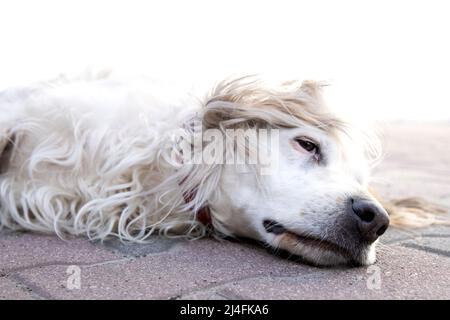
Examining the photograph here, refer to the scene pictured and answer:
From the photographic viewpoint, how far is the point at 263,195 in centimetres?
210

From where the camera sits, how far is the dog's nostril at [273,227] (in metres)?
2.05

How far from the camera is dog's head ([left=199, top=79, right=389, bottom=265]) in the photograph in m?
1.96

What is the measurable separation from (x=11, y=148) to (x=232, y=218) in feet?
3.35

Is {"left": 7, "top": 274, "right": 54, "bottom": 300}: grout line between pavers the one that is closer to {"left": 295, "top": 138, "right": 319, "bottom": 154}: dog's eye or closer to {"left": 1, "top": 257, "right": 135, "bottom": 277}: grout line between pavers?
{"left": 1, "top": 257, "right": 135, "bottom": 277}: grout line between pavers

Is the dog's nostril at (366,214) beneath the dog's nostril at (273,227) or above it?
above

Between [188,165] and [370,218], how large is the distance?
2.44 feet

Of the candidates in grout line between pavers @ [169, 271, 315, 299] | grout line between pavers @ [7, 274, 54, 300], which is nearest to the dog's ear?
grout line between pavers @ [7, 274, 54, 300]

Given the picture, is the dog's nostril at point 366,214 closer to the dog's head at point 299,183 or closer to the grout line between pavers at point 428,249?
the dog's head at point 299,183

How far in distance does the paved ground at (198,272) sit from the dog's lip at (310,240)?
2.9 inches

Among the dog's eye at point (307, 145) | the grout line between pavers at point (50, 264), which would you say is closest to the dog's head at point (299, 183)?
the dog's eye at point (307, 145)

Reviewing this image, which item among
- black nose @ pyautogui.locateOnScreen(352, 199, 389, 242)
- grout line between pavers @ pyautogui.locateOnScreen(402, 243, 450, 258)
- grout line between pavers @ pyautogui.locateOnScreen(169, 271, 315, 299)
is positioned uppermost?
black nose @ pyautogui.locateOnScreen(352, 199, 389, 242)

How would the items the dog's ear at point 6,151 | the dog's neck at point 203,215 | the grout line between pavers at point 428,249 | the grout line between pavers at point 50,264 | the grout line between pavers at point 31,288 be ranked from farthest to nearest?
the dog's ear at point 6,151 → the dog's neck at point 203,215 → the grout line between pavers at point 428,249 → the grout line between pavers at point 50,264 → the grout line between pavers at point 31,288
